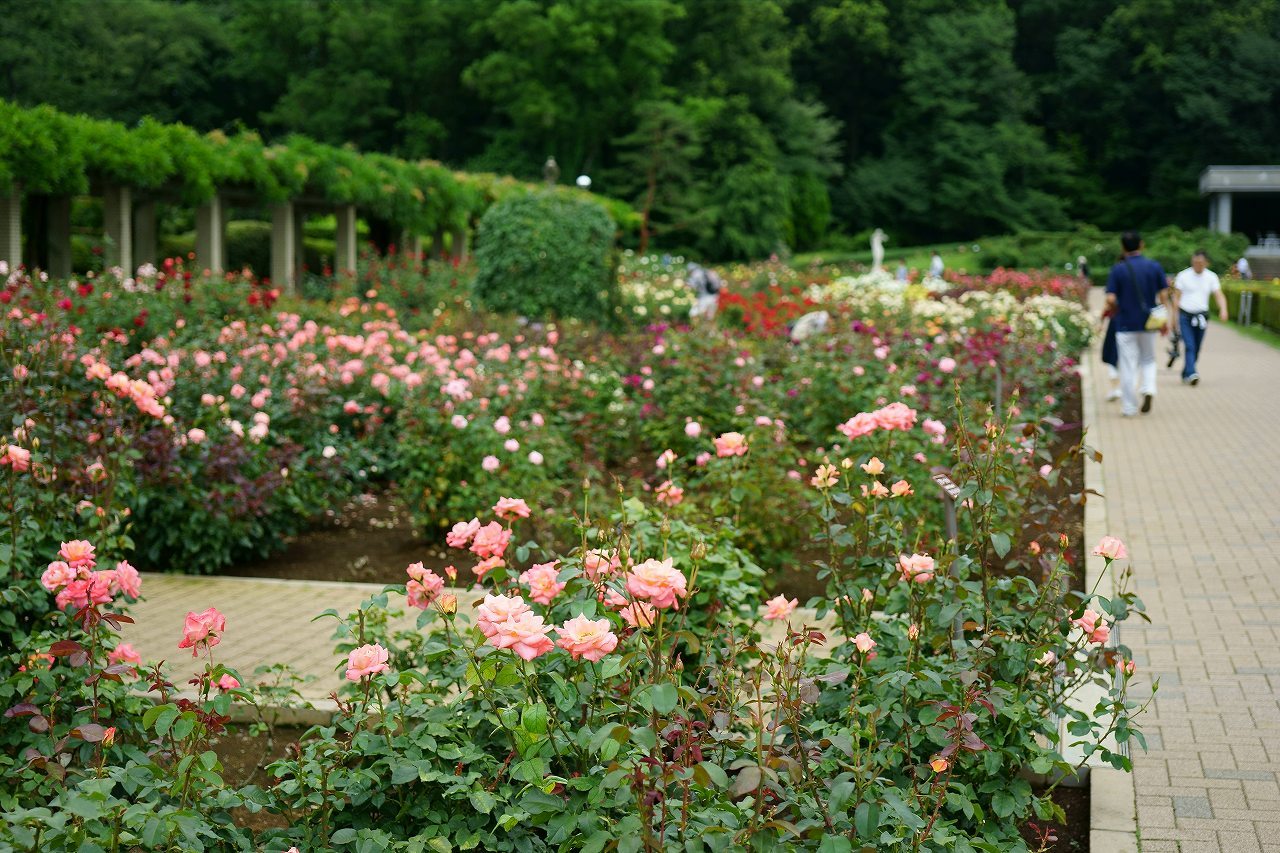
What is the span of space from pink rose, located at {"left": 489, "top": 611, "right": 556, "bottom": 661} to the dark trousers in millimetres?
12253

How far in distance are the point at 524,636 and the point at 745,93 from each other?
47728 mm

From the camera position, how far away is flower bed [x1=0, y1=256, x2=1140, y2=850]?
7.52ft

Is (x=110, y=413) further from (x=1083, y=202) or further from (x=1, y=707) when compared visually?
(x=1083, y=202)

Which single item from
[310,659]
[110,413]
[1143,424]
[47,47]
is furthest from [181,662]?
[47,47]

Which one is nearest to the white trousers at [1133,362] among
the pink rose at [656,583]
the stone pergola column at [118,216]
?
the pink rose at [656,583]

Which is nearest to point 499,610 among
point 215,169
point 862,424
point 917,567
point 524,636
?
point 524,636

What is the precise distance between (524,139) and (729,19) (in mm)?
9541

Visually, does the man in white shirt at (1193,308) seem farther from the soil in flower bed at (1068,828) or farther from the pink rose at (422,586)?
the pink rose at (422,586)

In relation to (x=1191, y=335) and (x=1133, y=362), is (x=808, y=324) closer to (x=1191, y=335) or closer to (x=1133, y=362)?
(x=1133, y=362)

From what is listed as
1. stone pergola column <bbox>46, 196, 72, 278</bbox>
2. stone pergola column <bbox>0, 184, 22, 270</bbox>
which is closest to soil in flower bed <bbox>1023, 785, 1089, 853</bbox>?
stone pergola column <bbox>0, 184, 22, 270</bbox>

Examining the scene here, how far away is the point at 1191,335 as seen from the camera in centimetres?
1310

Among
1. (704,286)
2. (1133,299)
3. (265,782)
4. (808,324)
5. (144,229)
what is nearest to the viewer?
(265,782)

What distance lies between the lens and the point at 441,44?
45.5 m

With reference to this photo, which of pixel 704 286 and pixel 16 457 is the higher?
pixel 704 286
